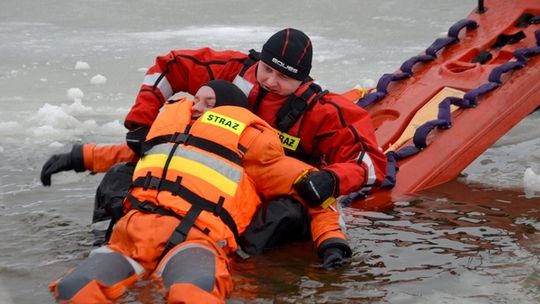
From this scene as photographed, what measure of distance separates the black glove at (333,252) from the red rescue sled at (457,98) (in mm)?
939

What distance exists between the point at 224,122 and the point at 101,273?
0.92m

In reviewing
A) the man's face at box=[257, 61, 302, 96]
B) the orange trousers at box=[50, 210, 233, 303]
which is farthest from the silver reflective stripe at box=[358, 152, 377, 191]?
the orange trousers at box=[50, 210, 233, 303]

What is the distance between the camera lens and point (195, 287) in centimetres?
347

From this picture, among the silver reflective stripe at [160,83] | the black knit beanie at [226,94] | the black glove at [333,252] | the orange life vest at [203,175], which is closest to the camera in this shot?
the orange life vest at [203,175]

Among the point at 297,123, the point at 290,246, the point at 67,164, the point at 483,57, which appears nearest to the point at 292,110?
the point at 297,123

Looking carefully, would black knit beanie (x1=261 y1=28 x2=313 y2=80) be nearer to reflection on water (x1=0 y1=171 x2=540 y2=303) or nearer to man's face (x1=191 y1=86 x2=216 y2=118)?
man's face (x1=191 y1=86 x2=216 y2=118)

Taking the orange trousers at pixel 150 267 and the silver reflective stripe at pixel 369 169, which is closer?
the orange trousers at pixel 150 267

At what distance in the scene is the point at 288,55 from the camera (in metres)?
4.58

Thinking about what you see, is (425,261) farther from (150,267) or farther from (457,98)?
(457,98)

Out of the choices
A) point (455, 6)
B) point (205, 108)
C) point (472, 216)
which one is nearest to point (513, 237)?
point (472, 216)

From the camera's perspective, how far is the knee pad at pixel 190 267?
11.5ft

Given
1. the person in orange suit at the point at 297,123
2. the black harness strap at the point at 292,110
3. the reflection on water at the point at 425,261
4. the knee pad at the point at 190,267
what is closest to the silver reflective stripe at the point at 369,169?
the person in orange suit at the point at 297,123

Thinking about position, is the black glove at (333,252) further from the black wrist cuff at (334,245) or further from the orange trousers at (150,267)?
the orange trousers at (150,267)

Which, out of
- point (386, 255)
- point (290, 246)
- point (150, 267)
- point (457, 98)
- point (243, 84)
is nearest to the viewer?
point (150, 267)
